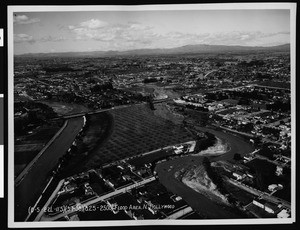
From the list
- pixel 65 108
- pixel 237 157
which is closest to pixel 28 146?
pixel 65 108

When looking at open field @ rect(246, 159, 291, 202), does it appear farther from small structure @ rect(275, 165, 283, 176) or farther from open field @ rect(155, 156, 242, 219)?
open field @ rect(155, 156, 242, 219)

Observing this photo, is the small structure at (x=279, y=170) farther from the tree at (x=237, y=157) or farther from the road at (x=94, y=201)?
the road at (x=94, y=201)

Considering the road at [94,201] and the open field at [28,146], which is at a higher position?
the open field at [28,146]

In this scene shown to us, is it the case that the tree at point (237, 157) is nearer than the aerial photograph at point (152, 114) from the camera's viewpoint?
No

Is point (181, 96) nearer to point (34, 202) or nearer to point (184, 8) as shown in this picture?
point (184, 8)

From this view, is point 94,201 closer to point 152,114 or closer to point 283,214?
point 152,114

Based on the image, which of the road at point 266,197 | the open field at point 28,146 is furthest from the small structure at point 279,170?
the open field at point 28,146

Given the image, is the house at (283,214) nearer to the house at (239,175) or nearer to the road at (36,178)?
the house at (239,175)

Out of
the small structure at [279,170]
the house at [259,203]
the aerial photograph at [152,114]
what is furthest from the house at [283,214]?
the small structure at [279,170]

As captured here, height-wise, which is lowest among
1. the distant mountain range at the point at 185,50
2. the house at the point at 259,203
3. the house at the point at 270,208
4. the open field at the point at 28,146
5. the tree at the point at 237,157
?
the house at the point at 270,208
